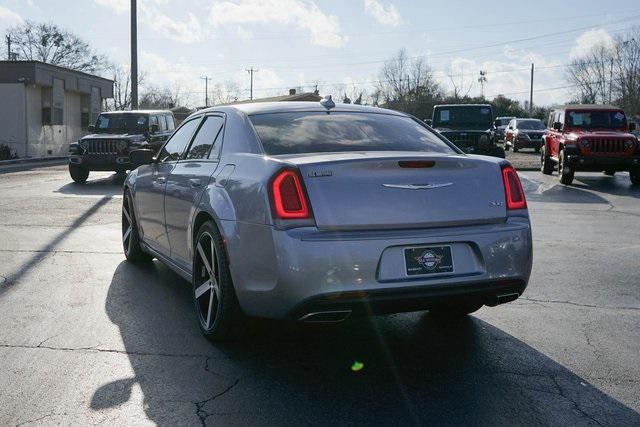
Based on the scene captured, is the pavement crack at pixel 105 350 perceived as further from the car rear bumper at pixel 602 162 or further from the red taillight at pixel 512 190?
the car rear bumper at pixel 602 162

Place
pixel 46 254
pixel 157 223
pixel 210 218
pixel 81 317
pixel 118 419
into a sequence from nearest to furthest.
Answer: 1. pixel 118 419
2. pixel 210 218
3. pixel 81 317
4. pixel 157 223
5. pixel 46 254

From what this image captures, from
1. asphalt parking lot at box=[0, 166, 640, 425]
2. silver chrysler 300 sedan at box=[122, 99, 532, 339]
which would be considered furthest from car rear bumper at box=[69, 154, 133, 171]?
silver chrysler 300 sedan at box=[122, 99, 532, 339]

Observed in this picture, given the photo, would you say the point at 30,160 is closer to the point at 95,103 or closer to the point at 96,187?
the point at 95,103

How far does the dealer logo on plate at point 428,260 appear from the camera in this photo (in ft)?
13.1

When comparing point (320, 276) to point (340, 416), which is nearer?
point (340, 416)

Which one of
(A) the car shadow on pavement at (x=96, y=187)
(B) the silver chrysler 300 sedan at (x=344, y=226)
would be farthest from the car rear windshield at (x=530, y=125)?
(B) the silver chrysler 300 sedan at (x=344, y=226)

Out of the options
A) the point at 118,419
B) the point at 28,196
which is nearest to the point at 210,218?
the point at 118,419

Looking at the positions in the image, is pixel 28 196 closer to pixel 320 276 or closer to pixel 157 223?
pixel 157 223

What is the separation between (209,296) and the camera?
4738 millimetres

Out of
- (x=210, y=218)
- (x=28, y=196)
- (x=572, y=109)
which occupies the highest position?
(x=572, y=109)

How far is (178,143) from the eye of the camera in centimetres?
610

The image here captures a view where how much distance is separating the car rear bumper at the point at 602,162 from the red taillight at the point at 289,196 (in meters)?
14.7

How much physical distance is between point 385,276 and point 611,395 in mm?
1308

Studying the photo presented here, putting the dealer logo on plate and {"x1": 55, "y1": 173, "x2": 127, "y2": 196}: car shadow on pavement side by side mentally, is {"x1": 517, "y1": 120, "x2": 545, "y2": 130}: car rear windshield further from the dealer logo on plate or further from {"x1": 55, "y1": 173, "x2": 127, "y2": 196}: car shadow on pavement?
the dealer logo on plate
